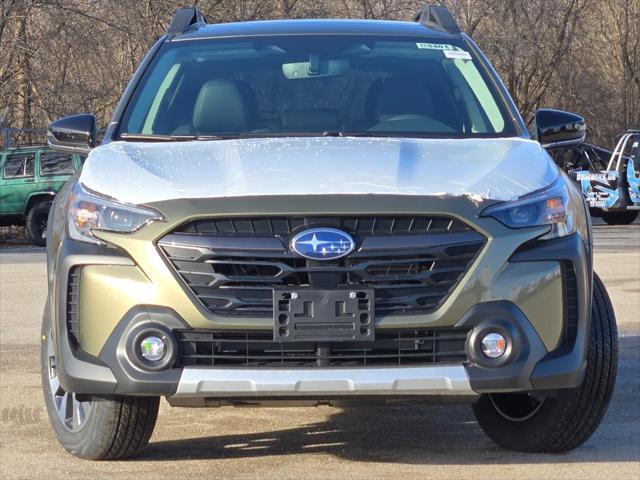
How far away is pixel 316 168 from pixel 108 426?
1.33 metres

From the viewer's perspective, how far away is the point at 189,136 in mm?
6016

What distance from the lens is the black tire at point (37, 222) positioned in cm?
2322

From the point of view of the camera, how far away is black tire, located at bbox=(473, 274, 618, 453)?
561 cm

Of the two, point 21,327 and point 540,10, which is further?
point 540,10

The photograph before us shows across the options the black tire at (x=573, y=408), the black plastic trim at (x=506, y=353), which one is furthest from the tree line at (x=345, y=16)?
the black plastic trim at (x=506, y=353)

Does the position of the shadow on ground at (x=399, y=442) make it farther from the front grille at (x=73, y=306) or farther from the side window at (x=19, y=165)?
the side window at (x=19, y=165)

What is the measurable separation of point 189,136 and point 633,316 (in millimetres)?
5873

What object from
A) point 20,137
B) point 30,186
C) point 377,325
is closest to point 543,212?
point 377,325

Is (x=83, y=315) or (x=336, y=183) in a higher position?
(x=336, y=183)

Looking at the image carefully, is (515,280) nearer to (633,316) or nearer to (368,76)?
(368,76)

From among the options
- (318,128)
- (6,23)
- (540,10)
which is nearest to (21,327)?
(318,128)

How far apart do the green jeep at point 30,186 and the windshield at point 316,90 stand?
1706cm

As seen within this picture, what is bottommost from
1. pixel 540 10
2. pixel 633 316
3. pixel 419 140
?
pixel 540 10

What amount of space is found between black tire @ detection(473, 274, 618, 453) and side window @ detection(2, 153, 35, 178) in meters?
18.7
